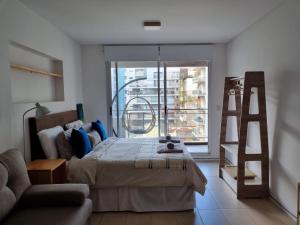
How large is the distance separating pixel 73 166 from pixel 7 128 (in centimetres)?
82

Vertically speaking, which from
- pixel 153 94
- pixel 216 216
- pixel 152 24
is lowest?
pixel 216 216

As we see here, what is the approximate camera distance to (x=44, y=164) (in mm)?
2789

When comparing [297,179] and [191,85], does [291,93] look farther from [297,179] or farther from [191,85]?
[191,85]

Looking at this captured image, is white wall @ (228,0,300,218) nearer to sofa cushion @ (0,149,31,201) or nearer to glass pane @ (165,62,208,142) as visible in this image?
glass pane @ (165,62,208,142)

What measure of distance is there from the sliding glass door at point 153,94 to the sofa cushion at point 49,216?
11.2ft

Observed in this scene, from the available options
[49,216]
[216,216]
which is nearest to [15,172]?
[49,216]

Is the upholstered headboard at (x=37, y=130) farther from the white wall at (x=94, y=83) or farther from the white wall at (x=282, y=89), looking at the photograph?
the white wall at (x=282, y=89)

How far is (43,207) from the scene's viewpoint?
2.10 metres

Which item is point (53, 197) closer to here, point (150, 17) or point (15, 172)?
point (15, 172)

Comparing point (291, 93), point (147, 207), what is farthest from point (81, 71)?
point (291, 93)

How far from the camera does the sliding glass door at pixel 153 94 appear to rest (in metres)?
5.35

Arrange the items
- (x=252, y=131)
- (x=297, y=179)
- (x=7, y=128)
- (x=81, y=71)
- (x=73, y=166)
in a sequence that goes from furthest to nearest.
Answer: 1. (x=81, y=71)
2. (x=252, y=131)
3. (x=73, y=166)
4. (x=297, y=179)
5. (x=7, y=128)

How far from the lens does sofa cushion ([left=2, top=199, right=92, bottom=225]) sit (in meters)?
1.84

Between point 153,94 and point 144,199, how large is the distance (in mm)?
2804
